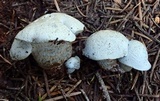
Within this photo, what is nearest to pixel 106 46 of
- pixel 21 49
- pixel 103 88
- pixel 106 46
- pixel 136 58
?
pixel 106 46

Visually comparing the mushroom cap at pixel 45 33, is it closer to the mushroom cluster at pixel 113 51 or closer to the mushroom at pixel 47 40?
the mushroom at pixel 47 40

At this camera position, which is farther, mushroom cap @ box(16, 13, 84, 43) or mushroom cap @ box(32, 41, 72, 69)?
mushroom cap @ box(32, 41, 72, 69)

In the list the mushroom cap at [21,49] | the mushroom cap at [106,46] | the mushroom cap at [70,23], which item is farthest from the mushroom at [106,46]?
the mushroom cap at [21,49]

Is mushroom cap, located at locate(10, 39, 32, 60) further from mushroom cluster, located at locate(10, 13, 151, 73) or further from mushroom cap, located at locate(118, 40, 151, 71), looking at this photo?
mushroom cap, located at locate(118, 40, 151, 71)

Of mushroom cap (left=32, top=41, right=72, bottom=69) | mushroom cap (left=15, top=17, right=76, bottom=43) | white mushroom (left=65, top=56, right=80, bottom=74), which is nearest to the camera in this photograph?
mushroom cap (left=15, top=17, right=76, bottom=43)

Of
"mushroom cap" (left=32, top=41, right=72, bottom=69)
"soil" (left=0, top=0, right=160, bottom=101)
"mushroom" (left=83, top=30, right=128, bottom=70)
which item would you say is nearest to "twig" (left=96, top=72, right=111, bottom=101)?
"soil" (left=0, top=0, right=160, bottom=101)

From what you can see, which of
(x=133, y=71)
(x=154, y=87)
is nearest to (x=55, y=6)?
(x=133, y=71)

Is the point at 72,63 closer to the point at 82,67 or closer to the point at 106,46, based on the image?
the point at 82,67
